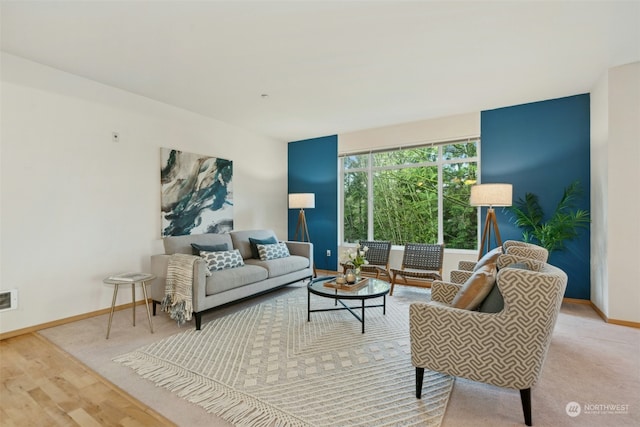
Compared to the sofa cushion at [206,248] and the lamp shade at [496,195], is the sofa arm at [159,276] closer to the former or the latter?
the sofa cushion at [206,248]

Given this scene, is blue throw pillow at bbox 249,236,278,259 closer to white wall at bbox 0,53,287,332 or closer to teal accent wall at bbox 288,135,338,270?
white wall at bbox 0,53,287,332

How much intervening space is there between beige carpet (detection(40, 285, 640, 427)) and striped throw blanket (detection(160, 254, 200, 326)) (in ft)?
0.56

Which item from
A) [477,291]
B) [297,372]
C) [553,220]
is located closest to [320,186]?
[553,220]

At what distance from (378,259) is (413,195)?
4.14ft

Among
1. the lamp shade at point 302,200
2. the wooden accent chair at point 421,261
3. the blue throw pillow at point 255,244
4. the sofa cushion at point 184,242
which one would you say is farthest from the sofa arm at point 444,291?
the lamp shade at point 302,200

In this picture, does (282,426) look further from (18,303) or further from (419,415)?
(18,303)

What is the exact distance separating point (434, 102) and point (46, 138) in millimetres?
4487

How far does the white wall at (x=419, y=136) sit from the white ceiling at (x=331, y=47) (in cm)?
56

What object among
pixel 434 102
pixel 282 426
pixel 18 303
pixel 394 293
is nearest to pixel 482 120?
pixel 434 102

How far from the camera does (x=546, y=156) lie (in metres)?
4.13

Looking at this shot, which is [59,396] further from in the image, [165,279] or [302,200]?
[302,200]

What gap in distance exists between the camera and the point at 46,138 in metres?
3.10
